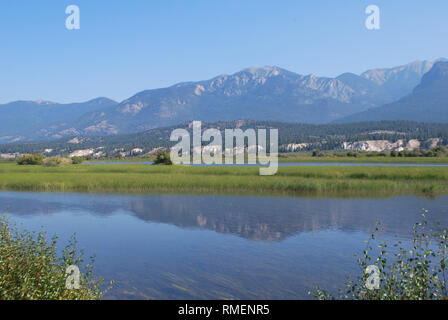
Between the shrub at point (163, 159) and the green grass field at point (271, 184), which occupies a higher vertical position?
the shrub at point (163, 159)

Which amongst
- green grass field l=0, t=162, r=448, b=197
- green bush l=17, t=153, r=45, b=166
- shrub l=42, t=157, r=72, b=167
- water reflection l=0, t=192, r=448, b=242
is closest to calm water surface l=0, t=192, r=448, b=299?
water reflection l=0, t=192, r=448, b=242

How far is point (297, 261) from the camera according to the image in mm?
16219

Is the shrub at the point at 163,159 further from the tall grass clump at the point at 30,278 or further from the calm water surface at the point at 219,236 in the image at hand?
the tall grass clump at the point at 30,278

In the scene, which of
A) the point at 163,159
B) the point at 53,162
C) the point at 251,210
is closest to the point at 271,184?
the point at 251,210

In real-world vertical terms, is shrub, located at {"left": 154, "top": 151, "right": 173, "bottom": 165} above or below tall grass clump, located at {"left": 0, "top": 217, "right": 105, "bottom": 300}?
above

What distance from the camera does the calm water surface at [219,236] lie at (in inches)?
534

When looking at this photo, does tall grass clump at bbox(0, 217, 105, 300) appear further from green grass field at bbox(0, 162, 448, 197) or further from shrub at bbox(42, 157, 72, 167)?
shrub at bbox(42, 157, 72, 167)

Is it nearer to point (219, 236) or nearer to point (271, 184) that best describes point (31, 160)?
point (271, 184)

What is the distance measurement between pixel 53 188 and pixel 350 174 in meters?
33.8

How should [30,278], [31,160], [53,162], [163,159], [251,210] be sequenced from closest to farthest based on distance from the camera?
[30,278]
[251,210]
[53,162]
[163,159]
[31,160]

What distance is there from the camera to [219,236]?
2102 centimetres

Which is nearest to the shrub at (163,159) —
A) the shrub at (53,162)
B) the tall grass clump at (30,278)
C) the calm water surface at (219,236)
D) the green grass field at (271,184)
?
the shrub at (53,162)

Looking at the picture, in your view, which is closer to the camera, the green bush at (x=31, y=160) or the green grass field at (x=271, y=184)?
the green grass field at (x=271, y=184)

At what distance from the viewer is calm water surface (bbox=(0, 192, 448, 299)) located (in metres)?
13.6
